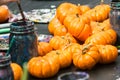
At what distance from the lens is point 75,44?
2465mm

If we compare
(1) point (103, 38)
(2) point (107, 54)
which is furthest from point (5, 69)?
(1) point (103, 38)

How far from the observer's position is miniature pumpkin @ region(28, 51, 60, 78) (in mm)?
2172

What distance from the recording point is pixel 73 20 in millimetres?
2768

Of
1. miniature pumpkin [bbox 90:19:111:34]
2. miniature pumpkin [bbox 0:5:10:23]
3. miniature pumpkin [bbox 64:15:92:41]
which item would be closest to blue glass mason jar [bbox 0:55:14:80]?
miniature pumpkin [bbox 64:15:92:41]

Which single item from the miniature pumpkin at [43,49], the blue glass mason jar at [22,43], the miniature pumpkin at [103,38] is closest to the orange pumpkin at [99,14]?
the miniature pumpkin at [103,38]

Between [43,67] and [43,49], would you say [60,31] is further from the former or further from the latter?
[43,67]

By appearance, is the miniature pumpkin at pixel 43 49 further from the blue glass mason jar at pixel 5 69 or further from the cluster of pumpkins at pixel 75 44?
the blue glass mason jar at pixel 5 69

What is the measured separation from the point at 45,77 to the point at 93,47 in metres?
0.38

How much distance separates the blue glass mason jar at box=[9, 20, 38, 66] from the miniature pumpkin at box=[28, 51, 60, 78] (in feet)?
0.42

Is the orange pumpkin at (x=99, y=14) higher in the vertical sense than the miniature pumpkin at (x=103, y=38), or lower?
higher

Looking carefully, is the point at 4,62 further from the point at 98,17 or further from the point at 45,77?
the point at 98,17

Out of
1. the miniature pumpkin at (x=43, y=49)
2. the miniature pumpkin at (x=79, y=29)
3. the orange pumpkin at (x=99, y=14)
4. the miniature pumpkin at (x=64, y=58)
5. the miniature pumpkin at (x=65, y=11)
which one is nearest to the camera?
the miniature pumpkin at (x=64, y=58)

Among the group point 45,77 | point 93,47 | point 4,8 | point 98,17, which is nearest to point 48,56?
point 45,77

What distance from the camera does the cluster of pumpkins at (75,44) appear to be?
2.21 m
